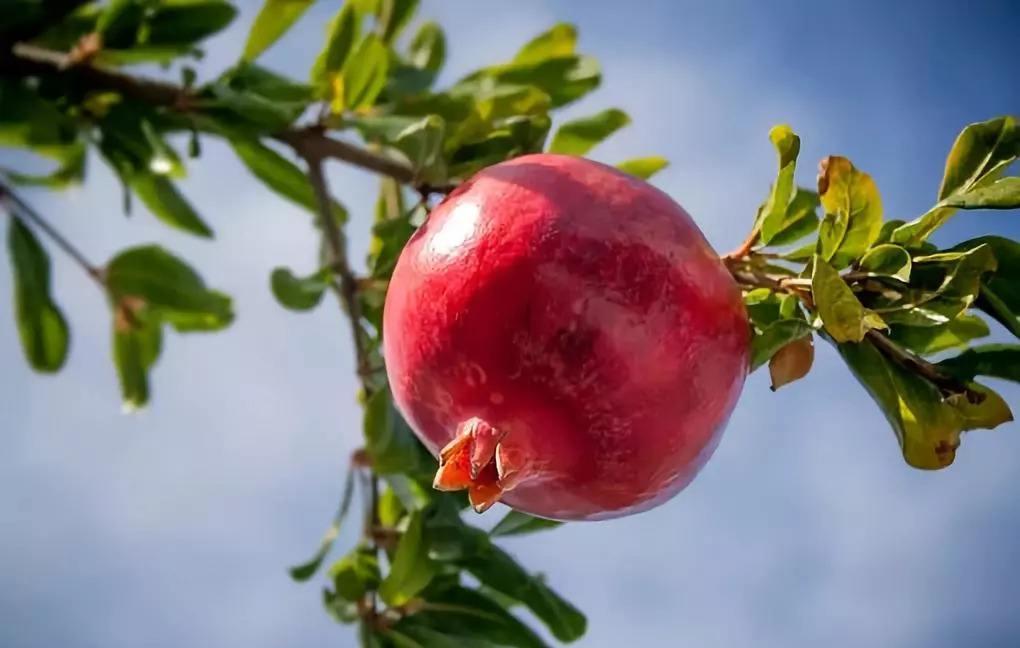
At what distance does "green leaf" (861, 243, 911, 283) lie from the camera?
0.78 metres

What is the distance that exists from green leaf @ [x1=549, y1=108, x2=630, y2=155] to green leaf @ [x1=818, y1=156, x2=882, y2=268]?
2.02ft

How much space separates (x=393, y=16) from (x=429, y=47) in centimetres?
12

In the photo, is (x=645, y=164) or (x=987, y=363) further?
(x=645, y=164)

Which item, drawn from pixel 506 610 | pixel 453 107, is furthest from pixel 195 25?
pixel 506 610

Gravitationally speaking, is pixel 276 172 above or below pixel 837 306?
below

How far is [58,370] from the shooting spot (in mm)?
1787

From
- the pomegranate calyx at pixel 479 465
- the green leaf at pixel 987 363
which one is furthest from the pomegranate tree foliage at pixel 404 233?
the pomegranate calyx at pixel 479 465

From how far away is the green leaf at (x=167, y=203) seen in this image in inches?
65.9

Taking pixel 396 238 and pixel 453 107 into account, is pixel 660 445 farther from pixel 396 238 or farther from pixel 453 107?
pixel 453 107

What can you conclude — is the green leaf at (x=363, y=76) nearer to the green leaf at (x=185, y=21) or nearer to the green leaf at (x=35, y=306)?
the green leaf at (x=185, y=21)

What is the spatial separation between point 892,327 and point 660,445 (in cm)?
28

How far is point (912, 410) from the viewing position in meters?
0.81

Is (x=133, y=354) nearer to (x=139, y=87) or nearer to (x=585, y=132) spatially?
(x=139, y=87)

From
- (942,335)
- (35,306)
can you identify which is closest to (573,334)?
(942,335)
